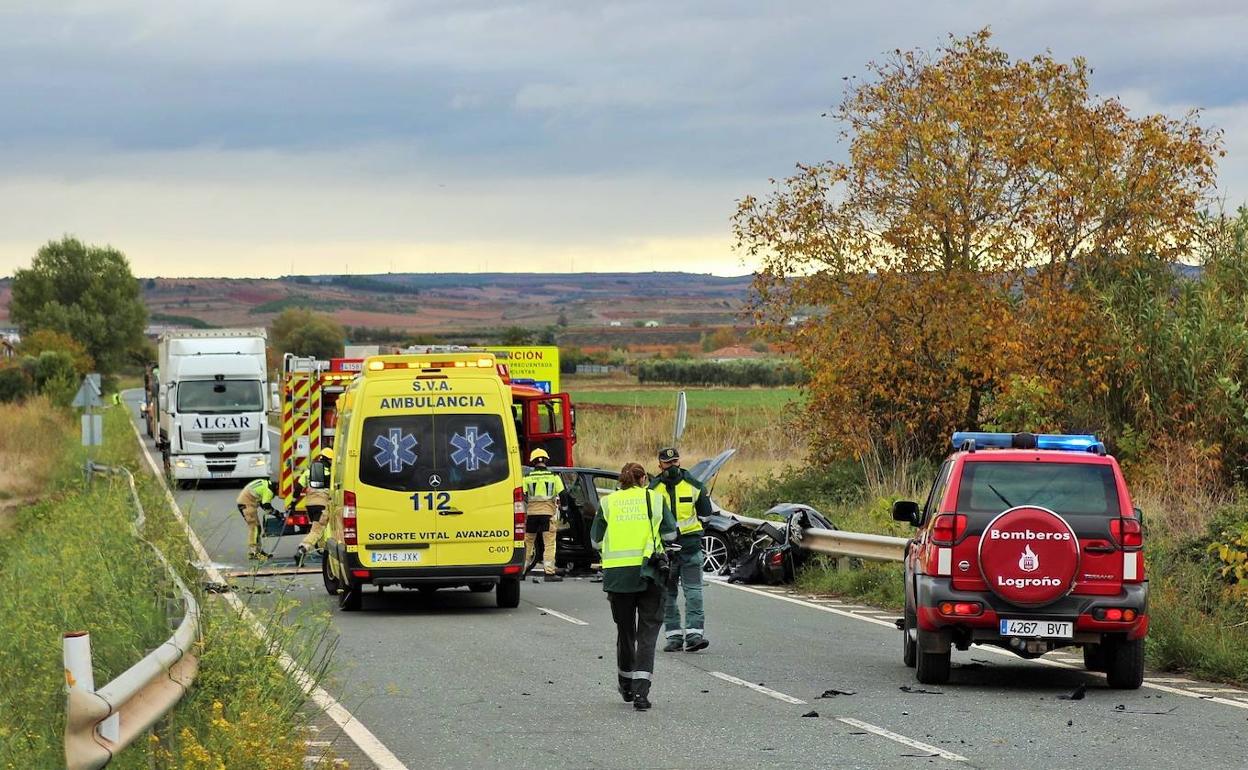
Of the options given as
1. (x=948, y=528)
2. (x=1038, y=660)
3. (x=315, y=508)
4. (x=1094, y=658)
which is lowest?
(x=1038, y=660)

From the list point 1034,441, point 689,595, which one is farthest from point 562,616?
point 1034,441

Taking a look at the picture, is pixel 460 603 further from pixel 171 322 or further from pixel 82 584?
pixel 171 322

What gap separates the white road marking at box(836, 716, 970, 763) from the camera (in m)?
9.76

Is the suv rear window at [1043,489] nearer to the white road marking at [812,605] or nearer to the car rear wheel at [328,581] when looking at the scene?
the white road marking at [812,605]

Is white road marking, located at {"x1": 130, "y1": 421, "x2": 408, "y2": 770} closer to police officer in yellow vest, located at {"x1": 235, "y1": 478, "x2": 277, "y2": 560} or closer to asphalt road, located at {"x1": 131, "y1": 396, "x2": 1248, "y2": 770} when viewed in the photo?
asphalt road, located at {"x1": 131, "y1": 396, "x2": 1248, "y2": 770}

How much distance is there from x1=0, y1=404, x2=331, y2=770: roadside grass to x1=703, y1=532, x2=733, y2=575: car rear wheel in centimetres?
731

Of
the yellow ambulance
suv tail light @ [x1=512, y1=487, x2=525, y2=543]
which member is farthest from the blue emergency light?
the yellow ambulance

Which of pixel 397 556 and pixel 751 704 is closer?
pixel 751 704

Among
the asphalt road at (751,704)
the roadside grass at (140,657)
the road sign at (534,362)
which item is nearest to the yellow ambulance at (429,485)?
the asphalt road at (751,704)

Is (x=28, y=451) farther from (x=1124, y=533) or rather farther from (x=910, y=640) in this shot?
(x=1124, y=533)

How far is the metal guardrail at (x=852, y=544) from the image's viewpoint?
62.8 ft

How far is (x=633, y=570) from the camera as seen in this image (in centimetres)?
1204

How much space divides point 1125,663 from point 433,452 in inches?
314

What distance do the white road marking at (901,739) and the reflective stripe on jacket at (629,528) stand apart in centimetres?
182
